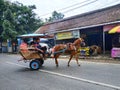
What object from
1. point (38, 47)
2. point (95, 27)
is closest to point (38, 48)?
point (38, 47)

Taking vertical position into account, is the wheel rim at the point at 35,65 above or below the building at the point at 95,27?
below

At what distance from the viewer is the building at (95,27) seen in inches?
830

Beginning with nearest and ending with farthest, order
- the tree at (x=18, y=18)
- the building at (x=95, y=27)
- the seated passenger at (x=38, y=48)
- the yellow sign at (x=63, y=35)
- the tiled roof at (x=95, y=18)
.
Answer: the seated passenger at (x=38, y=48), the building at (x=95, y=27), the tiled roof at (x=95, y=18), the yellow sign at (x=63, y=35), the tree at (x=18, y=18)

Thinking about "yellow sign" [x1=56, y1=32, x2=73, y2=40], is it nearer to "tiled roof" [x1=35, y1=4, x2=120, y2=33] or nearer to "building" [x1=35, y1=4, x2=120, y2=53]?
"building" [x1=35, y1=4, x2=120, y2=53]

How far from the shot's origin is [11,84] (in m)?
8.77

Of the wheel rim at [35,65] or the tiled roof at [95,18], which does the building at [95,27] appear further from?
the wheel rim at [35,65]

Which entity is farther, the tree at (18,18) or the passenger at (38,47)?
the tree at (18,18)

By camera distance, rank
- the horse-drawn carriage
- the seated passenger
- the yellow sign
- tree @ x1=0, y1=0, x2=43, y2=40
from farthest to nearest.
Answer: tree @ x1=0, y1=0, x2=43, y2=40 → the yellow sign → the seated passenger → the horse-drawn carriage

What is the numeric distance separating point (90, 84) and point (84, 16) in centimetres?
1947

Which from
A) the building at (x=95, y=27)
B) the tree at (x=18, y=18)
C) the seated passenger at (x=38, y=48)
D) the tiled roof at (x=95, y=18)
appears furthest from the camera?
the tree at (x=18, y=18)

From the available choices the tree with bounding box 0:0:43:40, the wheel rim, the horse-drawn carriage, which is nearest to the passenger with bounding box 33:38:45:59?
the horse-drawn carriage

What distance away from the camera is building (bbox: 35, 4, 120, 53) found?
21.1m

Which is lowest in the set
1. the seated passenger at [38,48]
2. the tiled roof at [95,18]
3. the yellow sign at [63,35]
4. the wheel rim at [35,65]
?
the wheel rim at [35,65]

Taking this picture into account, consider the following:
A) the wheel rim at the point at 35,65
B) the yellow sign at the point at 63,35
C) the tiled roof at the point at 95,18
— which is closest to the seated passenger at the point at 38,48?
the wheel rim at the point at 35,65
